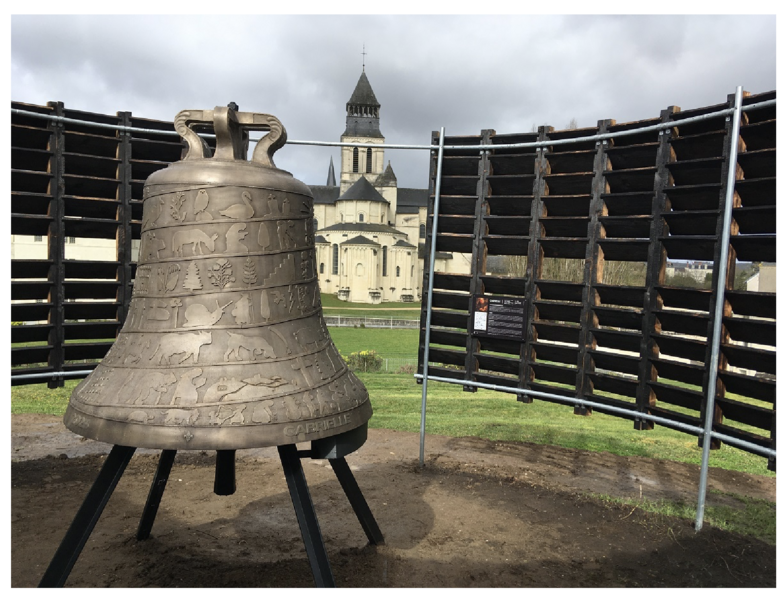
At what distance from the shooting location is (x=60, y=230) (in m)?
6.50

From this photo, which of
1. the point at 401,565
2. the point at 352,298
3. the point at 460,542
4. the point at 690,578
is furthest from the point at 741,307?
the point at 352,298

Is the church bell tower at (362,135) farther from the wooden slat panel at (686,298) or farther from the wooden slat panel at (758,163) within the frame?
the wooden slat panel at (758,163)

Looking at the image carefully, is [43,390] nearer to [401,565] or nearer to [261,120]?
[401,565]

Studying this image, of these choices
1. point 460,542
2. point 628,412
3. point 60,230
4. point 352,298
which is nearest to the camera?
point 460,542

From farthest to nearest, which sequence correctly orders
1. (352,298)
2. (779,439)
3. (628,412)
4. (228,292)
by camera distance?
(352,298) → (628,412) → (779,439) → (228,292)

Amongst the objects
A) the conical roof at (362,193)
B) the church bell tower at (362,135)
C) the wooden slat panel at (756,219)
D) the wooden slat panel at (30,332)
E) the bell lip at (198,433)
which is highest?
the church bell tower at (362,135)

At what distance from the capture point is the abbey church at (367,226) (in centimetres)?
7769

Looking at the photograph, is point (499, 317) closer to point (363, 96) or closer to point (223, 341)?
point (223, 341)

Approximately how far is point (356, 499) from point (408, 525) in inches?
44.7

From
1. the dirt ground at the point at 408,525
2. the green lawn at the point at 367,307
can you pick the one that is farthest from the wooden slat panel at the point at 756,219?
the green lawn at the point at 367,307

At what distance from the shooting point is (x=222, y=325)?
3.50 meters

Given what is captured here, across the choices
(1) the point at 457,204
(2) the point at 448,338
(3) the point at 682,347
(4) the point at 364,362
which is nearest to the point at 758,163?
(3) the point at 682,347

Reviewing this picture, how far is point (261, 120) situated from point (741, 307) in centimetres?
380

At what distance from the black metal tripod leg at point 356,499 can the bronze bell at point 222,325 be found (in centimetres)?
86
